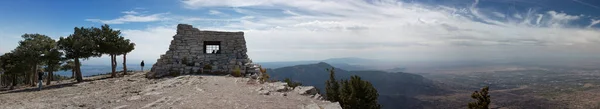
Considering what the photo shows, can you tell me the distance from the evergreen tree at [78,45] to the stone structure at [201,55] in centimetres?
633

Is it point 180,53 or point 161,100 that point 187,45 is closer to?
point 180,53

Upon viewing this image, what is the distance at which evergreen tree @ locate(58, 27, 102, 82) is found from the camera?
26.8m

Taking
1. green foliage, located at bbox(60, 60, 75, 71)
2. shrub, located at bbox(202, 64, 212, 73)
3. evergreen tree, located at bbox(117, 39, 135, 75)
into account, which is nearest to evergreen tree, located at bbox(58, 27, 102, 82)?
evergreen tree, located at bbox(117, 39, 135, 75)

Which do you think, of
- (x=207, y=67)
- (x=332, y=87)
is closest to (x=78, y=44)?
(x=207, y=67)

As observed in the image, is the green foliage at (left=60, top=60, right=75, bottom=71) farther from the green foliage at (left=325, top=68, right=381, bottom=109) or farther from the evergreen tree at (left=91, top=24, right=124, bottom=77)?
the green foliage at (left=325, top=68, right=381, bottom=109)

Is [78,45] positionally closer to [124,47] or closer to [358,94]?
[124,47]

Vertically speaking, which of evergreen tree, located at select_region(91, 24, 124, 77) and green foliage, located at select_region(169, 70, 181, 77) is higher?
evergreen tree, located at select_region(91, 24, 124, 77)

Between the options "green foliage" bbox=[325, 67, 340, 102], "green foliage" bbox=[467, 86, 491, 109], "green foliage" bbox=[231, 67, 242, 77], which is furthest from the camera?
"green foliage" bbox=[325, 67, 340, 102]

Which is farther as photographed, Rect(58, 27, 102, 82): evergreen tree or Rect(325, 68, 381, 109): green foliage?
Rect(325, 68, 381, 109): green foliage

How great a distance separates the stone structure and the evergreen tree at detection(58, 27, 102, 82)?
20.8 ft

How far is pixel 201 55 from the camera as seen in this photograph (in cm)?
2788

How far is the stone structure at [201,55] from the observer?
25.4 metres

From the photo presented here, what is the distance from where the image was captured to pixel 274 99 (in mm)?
13094

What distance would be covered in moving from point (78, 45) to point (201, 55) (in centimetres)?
1028
